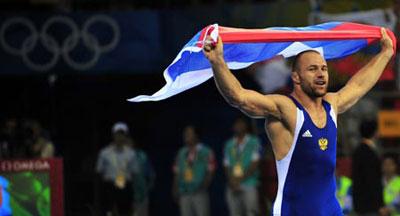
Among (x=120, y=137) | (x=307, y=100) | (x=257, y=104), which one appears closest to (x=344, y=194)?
(x=120, y=137)

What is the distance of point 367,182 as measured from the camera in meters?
12.7

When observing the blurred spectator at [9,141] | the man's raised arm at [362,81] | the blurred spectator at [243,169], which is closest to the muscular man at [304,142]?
the man's raised arm at [362,81]

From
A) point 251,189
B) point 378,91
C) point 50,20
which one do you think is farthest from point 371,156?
point 50,20

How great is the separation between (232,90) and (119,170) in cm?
891

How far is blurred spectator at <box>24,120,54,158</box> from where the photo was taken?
54.2ft

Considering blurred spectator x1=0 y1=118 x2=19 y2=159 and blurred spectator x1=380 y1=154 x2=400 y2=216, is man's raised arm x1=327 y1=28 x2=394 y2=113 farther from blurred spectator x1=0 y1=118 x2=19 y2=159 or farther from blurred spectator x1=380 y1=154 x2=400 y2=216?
blurred spectator x1=0 y1=118 x2=19 y2=159

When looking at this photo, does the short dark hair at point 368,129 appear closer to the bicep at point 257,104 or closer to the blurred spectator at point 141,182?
the bicep at point 257,104

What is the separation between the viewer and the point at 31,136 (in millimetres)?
16844

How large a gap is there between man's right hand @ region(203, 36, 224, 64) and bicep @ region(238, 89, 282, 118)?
0.34m

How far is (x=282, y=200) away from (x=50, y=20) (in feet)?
33.3

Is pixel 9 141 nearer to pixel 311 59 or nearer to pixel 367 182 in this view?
pixel 367 182

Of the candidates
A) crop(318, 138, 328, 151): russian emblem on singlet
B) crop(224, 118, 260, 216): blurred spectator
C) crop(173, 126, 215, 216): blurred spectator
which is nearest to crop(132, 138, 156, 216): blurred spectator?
crop(173, 126, 215, 216): blurred spectator

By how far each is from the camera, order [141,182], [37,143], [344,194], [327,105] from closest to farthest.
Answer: [327,105]
[344,194]
[37,143]
[141,182]

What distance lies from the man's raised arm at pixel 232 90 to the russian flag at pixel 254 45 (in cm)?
14
